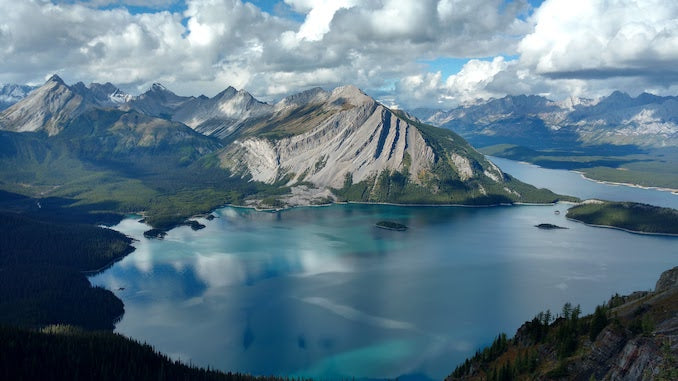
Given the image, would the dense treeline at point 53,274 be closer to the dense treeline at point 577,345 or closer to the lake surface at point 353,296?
the lake surface at point 353,296

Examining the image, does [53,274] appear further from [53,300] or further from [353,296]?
[353,296]

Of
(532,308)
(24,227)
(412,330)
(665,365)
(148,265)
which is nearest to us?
(665,365)

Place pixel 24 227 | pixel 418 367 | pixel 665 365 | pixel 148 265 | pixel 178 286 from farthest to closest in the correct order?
Result: 1. pixel 24 227
2. pixel 148 265
3. pixel 178 286
4. pixel 418 367
5. pixel 665 365

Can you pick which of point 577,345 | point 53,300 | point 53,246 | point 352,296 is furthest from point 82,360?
point 53,246

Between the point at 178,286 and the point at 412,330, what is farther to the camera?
the point at 178,286

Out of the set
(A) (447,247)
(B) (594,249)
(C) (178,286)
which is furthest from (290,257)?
(B) (594,249)

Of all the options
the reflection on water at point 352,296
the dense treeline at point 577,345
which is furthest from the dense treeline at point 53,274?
the dense treeline at point 577,345

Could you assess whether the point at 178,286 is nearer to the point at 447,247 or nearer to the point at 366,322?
the point at 366,322
